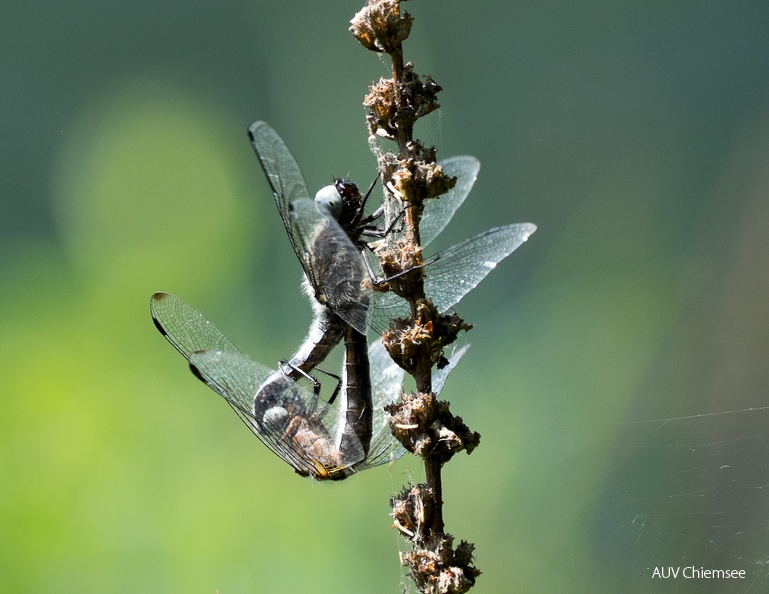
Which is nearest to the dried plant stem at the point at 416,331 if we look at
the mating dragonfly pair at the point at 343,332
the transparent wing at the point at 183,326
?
the mating dragonfly pair at the point at 343,332

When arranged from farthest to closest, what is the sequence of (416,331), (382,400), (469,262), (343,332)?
1. (343,332)
2. (382,400)
3. (469,262)
4. (416,331)

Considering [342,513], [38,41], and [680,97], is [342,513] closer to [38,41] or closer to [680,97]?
[680,97]

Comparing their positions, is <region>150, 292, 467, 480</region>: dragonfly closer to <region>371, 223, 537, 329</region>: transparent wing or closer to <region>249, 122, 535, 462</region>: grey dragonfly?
<region>249, 122, 535, 462</region>: grey dragonfly

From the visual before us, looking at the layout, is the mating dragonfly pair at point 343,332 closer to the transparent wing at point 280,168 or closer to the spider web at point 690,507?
the transparent wing at point 280,168

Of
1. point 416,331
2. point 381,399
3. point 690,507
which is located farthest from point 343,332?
point 690,507

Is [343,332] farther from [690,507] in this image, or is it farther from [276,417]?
[690,507]

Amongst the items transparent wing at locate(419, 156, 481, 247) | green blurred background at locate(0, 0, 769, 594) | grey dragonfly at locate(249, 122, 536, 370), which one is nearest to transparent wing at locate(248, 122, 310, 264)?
grey dragonfly at locate(249, 122, 536, 370)
